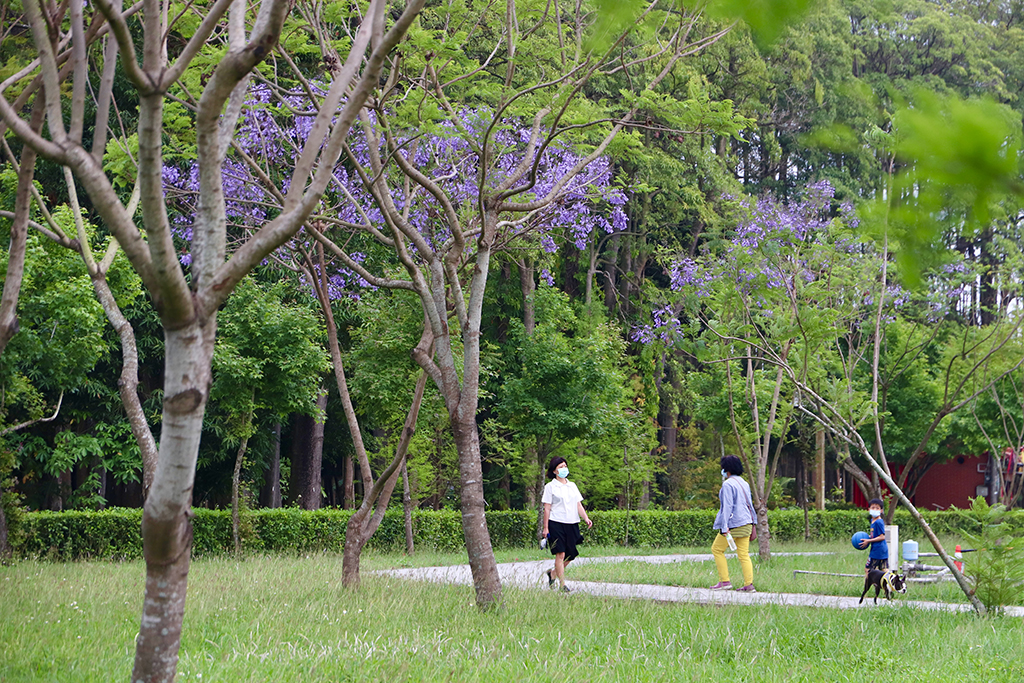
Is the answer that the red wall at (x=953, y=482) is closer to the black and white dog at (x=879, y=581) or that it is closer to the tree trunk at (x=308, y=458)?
the tree trunk at (x=308, y=458)

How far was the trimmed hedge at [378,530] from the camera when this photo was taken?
15.4 m

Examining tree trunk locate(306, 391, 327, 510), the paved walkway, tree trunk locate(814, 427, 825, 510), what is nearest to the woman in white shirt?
the paved walkway

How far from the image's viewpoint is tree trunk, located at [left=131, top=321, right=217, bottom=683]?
390 cm

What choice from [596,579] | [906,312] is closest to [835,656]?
[596,579]

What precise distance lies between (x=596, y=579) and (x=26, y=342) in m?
9.15

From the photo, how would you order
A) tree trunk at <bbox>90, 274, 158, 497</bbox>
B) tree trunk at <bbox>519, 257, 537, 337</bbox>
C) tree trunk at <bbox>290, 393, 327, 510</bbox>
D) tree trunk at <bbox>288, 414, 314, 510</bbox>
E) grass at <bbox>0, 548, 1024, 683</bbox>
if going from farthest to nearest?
tree trunk at <bbox>519, 257, 537, 337</bbox> < tree trunk at <bbox>288, 414, 314, 510</bbox> < tree trunk at <bbox>290, 393, 327, 510</bbox> < tree trunk at <bbox>90, 274, 158, 497</bbox> < grass at <bbox>0, 548, 1024, 683</bbox>

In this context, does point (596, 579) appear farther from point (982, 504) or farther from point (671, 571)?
point (982, 504)

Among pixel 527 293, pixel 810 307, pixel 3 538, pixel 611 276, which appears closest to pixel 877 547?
pixel 810 307

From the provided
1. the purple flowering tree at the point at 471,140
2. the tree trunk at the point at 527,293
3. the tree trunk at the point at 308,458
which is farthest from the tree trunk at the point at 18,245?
the tree trunk at the point at 527,293

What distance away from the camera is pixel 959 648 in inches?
274

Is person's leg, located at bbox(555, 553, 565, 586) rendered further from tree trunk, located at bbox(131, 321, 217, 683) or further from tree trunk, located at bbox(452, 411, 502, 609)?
tree trunk, located at bbox(131, 321, 217, 683)

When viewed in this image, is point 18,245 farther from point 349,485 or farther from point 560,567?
point 349,485

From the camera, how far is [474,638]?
6809mm

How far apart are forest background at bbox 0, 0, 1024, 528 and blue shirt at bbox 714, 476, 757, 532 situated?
4.68 feet
